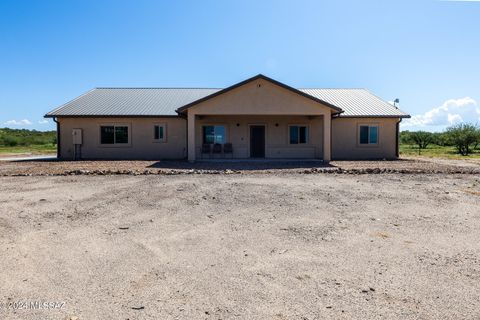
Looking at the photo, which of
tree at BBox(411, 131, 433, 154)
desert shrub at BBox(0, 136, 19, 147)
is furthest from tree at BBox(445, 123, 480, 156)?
desert shrub at BBox(0, 136, 19, 147)

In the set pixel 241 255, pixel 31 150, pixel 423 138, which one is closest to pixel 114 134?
pixel 31 150

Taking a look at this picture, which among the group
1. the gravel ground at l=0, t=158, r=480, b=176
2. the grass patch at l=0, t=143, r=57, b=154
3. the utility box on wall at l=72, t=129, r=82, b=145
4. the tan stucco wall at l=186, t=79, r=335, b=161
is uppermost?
the tan stucco wall at l=186, t=79, r=335, b=161

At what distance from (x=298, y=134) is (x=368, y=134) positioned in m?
4.27

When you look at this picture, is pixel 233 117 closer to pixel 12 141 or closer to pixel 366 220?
pixel 366 220

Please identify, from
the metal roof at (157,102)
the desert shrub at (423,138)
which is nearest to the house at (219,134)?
the metal roof at (157,102)

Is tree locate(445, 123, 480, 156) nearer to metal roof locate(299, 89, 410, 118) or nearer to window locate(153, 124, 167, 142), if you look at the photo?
metal roof locate(299, 89, 410, 118)

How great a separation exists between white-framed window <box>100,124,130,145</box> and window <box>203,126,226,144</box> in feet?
15.1

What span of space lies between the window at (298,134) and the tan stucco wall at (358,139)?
1.69 meters

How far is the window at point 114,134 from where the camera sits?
2183cm

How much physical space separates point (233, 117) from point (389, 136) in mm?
9553

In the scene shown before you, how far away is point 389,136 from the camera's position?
22.3 metres

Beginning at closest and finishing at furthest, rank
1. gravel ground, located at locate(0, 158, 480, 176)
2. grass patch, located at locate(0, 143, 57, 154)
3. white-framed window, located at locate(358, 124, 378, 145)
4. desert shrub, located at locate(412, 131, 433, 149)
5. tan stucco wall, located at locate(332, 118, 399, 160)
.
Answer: gravel ground, located at locate(0, 158, 480, 176)
tan stucco wall, located at locate(332, 118, 399, 160)
white-framed window, located at locate(358, 124, 378, 145)
grass patch, located at locate(0, 143, 57, 154)
desert shrub, located at locate(412, 131, 433, 149)

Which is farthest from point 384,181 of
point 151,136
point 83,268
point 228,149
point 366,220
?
point 151,136

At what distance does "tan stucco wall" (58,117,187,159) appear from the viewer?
2172 centimetres
